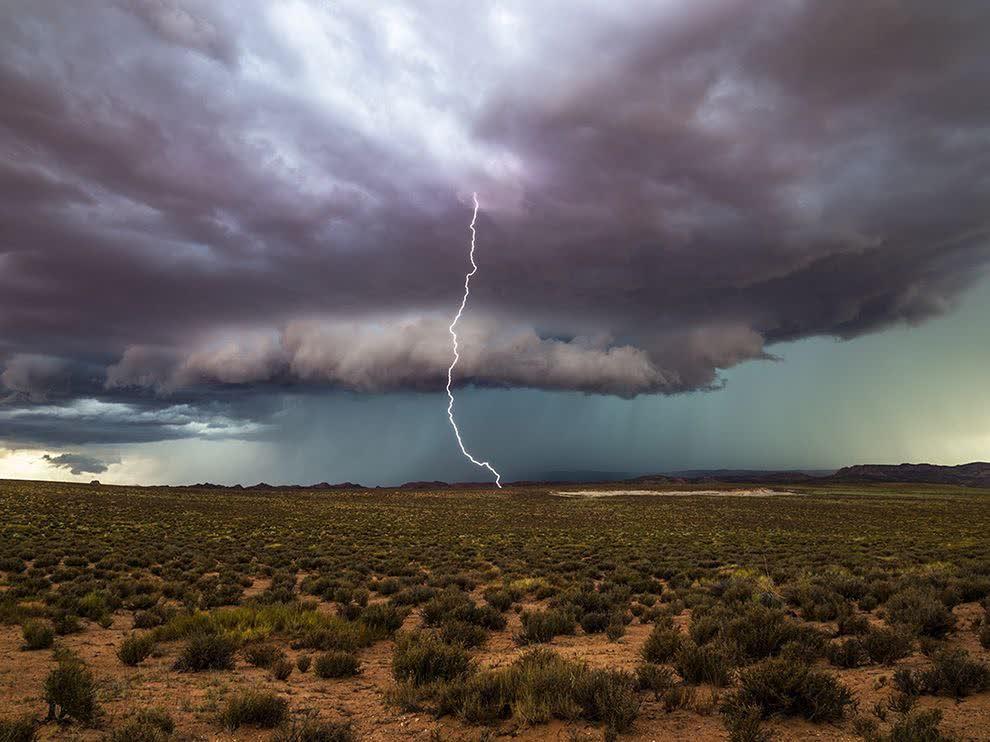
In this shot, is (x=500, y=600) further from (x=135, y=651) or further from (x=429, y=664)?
(x=135, y=651)

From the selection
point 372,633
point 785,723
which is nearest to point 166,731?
→ point 372,633

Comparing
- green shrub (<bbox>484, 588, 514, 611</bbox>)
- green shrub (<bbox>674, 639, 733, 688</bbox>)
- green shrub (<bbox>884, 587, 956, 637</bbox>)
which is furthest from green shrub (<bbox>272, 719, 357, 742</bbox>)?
green shrub (<bbox>884, 587, 956, 637</bbox>)

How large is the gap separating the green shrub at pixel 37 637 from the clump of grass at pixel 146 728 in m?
4.87

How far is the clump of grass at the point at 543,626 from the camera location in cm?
1128

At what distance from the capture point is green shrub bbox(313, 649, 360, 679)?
29.3 ft

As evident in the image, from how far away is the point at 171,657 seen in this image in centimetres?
974

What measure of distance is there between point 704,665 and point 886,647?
122 inches

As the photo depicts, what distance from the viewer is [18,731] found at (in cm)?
595

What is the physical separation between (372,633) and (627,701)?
6.54 m

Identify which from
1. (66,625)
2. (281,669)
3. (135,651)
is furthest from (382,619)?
(66,625)

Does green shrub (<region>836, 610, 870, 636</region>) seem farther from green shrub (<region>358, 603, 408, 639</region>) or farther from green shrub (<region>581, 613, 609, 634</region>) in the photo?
green shrub (<region>358, 603, 408, 639</region>)

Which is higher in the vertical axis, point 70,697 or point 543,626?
point 70,697

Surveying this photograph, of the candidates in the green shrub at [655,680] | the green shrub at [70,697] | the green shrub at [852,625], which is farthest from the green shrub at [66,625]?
the green shrub at [852,625]

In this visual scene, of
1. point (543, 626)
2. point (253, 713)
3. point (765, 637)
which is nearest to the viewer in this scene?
point (253, 713)
